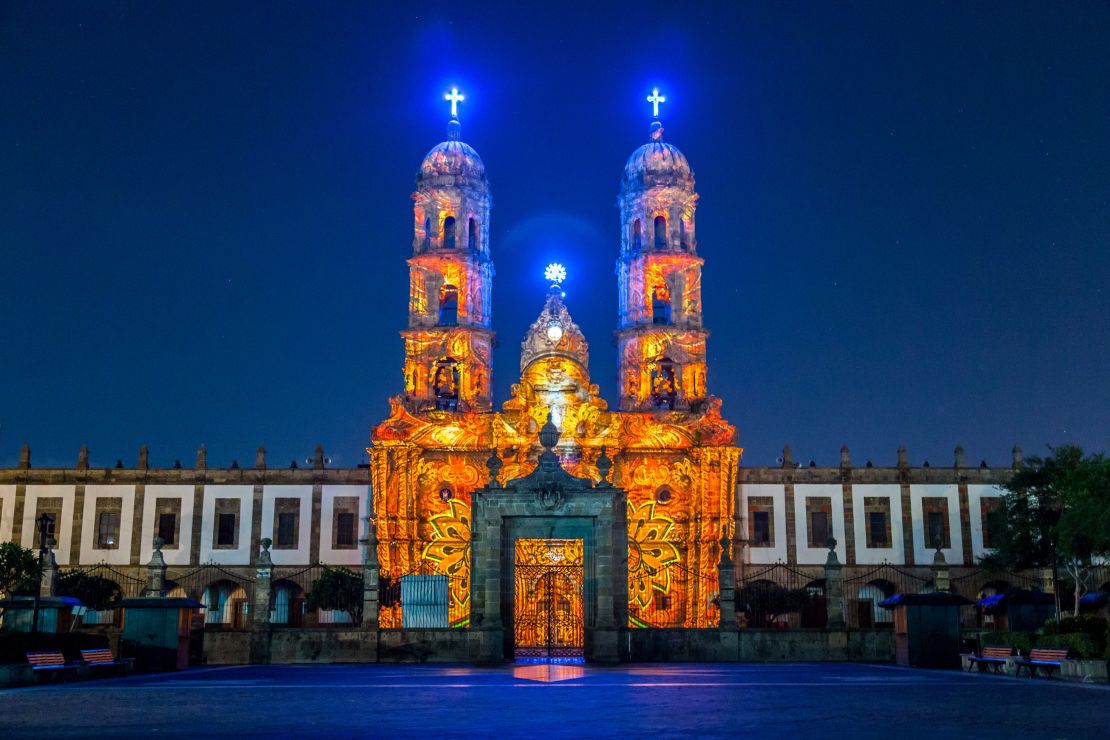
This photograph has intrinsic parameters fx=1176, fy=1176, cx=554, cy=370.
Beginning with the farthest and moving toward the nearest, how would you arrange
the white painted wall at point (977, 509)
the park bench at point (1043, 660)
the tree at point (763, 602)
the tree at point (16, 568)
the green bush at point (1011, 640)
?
the white painted wall at point (977, 509) → the tree at point (16, 568) → the tree at point (763, 602) → the green bush at point (1011, 640) → the park bench at point (1043, 660)

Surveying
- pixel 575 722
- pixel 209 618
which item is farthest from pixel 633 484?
pixel 575 722

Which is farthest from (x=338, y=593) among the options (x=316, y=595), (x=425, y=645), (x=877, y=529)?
(x=877, y=529)

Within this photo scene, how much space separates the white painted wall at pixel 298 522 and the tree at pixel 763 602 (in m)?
22.6

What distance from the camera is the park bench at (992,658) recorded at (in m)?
25.8

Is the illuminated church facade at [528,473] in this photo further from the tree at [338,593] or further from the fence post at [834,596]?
the fence post at [834,596]

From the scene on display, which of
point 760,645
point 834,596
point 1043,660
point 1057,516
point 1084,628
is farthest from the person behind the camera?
point 1057,516

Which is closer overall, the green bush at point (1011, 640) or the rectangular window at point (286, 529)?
the green bush at point (1011, 640)

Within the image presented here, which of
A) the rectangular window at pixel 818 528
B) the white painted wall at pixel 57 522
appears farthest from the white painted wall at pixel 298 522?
the rectangular window at pixel 818 528

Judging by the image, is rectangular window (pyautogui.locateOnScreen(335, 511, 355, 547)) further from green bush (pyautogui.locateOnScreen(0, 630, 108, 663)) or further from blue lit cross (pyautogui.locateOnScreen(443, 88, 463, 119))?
green bush (pyautogui.locateOnScreen(0, 630, 108, 663))

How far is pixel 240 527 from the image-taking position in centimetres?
5491

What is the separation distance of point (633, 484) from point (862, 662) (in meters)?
21.0

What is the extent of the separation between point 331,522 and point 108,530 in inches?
412

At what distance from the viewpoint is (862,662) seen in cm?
3125

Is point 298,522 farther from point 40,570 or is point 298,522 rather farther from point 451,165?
point 40,570
